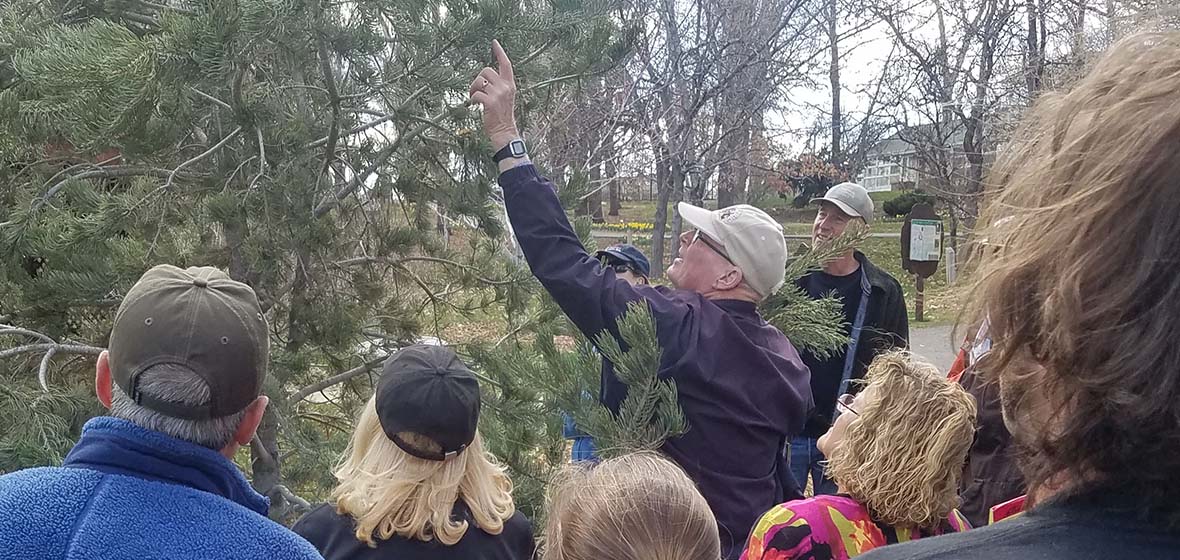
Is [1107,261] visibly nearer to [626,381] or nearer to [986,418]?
[626,381]

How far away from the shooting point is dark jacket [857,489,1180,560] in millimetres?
729

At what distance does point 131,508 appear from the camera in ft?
4.28

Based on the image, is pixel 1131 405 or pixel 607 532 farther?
pixel 607 532

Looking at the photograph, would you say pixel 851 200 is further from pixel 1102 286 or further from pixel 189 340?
pixel 1102 286

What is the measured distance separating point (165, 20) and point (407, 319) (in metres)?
1.86

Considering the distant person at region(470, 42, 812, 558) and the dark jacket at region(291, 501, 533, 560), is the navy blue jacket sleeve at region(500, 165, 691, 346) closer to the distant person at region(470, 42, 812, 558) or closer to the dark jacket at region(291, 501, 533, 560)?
the distant person at region(470, 42, 812, 558)

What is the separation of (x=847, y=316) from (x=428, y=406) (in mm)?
2374

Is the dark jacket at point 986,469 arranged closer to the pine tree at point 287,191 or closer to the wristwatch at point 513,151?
the pine tree at point 287,191

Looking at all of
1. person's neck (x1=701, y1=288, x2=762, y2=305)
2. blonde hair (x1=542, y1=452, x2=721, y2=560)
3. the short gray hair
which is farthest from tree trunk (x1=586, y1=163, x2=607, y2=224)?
the short gray hair

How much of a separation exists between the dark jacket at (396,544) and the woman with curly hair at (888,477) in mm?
585

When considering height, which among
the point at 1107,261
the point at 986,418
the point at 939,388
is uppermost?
the point at 1107,261

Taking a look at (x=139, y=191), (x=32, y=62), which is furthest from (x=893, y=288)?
(x=32, y=62)

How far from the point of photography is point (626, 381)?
6.54 feet

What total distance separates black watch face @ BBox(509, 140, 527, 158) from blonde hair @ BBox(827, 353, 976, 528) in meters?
1.04
